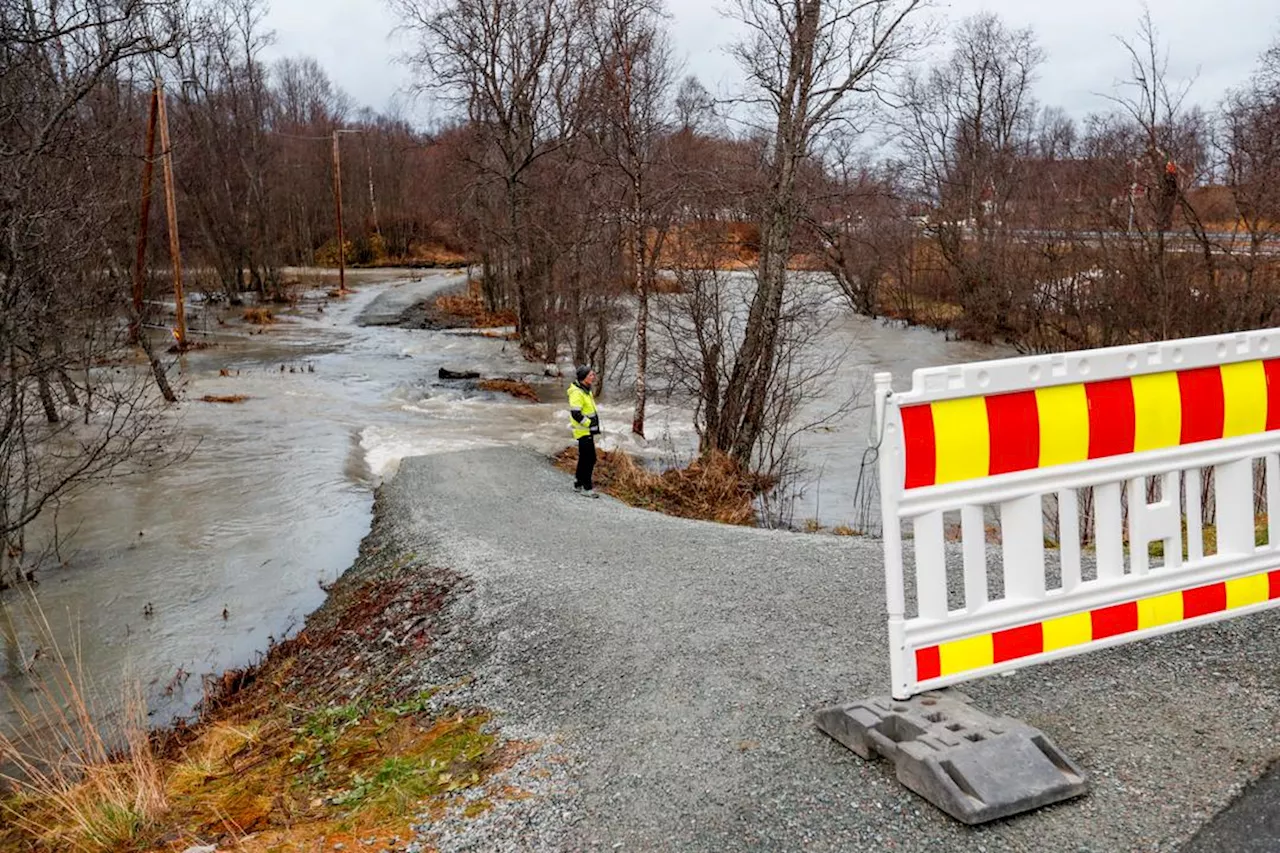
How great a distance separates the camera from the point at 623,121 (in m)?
16.7

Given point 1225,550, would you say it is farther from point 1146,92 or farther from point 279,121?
point 279,121

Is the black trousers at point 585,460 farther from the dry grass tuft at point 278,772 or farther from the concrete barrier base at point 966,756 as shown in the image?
the concrete barrier base at point 966,756

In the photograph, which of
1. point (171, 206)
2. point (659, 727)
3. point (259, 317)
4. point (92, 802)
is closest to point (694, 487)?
point (659, 727)

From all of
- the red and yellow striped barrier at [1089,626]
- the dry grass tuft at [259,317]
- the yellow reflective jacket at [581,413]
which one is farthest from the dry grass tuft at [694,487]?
the dry grass tuft at [259,317]

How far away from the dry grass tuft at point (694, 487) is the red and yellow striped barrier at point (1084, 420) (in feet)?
30.1

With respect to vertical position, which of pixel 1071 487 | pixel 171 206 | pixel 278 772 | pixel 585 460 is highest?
pixel 171 206

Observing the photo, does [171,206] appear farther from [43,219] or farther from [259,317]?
[43,219]

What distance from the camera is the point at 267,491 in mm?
14867

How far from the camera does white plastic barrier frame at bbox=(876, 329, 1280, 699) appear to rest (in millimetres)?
3420

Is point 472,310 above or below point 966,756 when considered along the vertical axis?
above

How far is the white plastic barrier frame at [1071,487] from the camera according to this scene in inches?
135

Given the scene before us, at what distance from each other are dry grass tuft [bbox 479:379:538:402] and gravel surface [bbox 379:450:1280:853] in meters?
16.3

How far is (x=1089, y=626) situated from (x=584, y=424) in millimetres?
9375

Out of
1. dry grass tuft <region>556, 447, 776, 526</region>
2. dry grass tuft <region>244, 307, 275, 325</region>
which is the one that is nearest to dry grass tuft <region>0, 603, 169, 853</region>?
dry grass tuft <region>556, 447, 776, 526</region>
